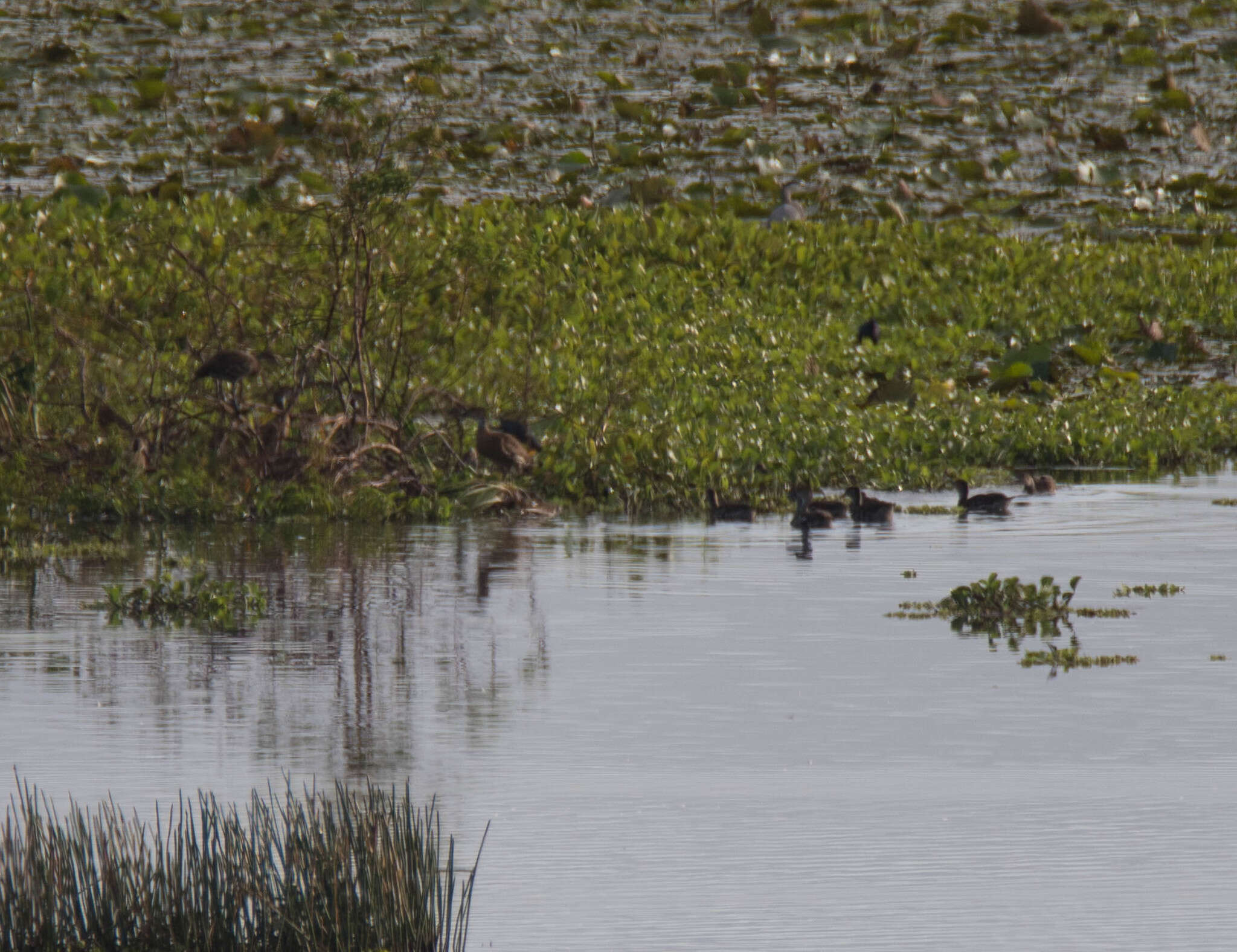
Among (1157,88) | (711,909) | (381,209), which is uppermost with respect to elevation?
(1157,88)

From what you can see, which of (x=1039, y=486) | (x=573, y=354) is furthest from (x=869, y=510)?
(x=573, y=354)

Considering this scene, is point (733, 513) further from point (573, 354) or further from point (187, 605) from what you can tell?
point (187, 605)

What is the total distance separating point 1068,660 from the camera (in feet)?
38.5

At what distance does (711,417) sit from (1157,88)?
64.9 ft

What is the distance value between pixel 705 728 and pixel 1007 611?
3264 mm

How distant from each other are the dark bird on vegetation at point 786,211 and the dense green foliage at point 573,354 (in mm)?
575

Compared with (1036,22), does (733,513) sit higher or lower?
lower

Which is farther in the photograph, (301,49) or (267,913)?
(301,49)

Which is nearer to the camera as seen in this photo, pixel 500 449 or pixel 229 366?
pixel 229 366

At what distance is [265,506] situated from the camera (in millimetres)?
17156

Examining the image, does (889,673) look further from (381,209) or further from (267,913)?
(381,209)

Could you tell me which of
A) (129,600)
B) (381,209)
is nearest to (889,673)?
(129,600)

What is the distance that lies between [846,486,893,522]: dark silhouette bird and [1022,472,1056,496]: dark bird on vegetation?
215 cm

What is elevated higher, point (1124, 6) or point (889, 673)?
point (1124, 6)
